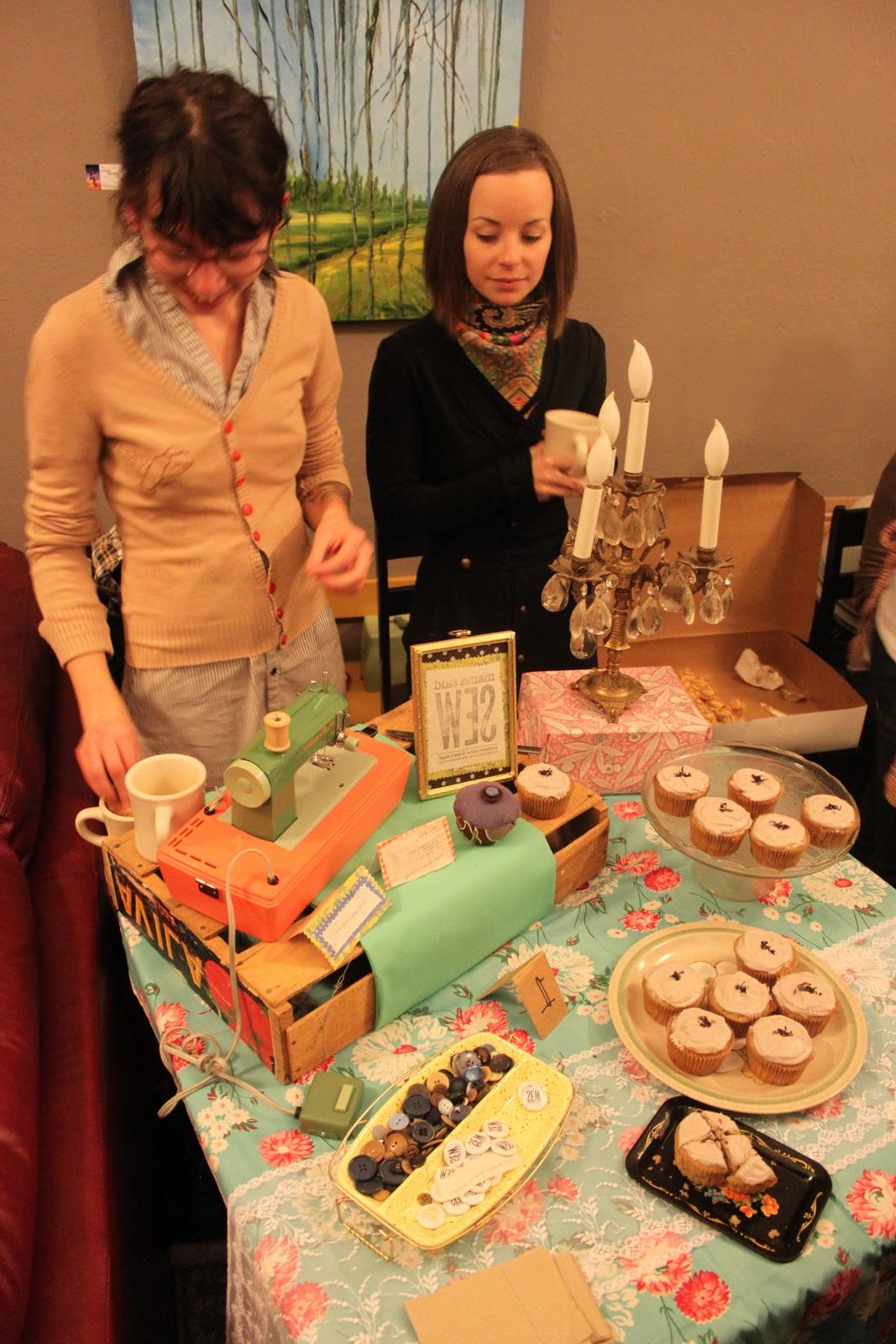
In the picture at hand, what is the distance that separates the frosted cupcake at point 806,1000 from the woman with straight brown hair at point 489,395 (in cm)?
85

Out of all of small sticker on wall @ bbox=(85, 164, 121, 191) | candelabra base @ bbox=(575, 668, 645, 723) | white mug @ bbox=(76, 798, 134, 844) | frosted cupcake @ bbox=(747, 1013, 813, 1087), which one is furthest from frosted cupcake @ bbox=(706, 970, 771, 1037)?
small sticker on wall @ bbox=(85, 164, 121, 191)

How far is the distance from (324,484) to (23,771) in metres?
0.75

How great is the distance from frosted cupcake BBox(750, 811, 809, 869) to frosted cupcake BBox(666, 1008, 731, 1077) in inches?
10.1

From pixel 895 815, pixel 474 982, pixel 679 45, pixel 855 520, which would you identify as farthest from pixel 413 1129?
pixel 679 45

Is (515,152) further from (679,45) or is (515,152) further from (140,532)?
(679,45)

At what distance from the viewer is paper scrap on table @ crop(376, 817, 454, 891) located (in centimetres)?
133

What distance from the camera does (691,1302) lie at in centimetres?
99

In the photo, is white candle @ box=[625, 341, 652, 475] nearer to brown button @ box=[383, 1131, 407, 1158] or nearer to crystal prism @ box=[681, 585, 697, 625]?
crystal prism @ box=[681, 585, 697, 625]

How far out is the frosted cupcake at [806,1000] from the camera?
1250 millimetres

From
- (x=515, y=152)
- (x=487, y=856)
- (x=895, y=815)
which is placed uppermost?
(x=515, y=152)

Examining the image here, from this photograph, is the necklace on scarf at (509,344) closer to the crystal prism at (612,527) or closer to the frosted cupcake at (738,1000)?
the crystal prism at (612,527)

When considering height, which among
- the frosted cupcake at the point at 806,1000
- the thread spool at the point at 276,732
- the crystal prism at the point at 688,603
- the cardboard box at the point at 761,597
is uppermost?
the crystal prism at the point at 688,603

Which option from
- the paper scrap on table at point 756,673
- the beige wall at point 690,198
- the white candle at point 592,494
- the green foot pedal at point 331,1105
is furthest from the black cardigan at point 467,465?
the paper scrap on table at point 756,673

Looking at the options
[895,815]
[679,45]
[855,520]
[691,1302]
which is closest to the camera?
[691,1302]
